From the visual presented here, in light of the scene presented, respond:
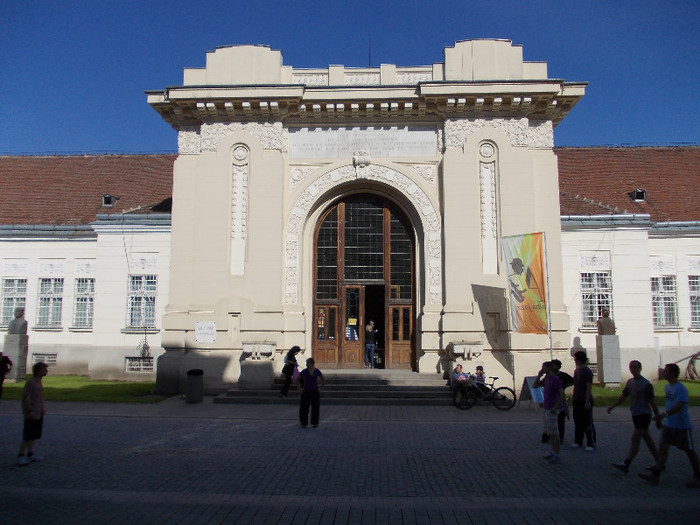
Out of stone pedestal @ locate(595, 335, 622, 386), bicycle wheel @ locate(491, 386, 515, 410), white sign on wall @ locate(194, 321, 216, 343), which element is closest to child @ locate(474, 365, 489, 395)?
bicycle wheel @ locate(491, 386, 515, 410)

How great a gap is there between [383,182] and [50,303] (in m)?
15.4

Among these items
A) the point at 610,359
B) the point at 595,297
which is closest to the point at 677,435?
the point at 610,359

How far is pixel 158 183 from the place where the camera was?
26.9 meters

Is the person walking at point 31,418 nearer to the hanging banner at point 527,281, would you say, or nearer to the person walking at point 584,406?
the person walking at point 584,406

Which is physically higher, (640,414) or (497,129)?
(497,129)

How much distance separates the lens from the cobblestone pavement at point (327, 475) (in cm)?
681

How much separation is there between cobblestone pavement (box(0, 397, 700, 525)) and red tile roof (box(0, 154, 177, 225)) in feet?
44.8

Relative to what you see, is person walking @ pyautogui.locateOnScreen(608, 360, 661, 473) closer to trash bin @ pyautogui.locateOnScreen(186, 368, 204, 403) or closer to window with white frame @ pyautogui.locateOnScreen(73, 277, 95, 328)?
trash bin @ pyautogui.locateOnScreen(186, 368, 204, 403)

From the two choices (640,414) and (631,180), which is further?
(631,180)

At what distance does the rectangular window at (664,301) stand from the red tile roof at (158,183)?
249cm

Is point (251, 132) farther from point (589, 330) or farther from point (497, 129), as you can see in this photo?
point (589, 330)

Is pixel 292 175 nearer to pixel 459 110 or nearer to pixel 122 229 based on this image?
pixel 459 110

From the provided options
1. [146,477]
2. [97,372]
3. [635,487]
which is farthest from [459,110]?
[97,372]

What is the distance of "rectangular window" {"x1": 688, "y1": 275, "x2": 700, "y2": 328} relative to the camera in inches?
864
